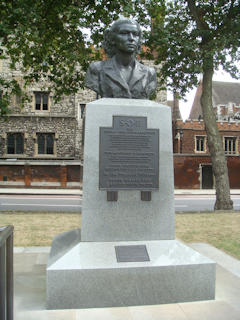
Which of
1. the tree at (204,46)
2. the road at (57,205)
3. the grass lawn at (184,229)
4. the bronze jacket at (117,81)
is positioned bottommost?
the road at (57,205)

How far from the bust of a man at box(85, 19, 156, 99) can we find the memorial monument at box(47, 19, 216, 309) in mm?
19

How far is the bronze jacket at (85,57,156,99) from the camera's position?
16.4 ft

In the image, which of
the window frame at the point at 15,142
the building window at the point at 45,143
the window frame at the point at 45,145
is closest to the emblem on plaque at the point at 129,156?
the window frame at the point at 45,145

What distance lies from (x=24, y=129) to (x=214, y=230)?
28550 millimetres

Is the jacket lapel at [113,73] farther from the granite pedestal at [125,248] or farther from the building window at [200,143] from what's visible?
the building window at [200,143]

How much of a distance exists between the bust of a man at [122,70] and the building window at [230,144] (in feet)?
111

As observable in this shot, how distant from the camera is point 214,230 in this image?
873 centimetres

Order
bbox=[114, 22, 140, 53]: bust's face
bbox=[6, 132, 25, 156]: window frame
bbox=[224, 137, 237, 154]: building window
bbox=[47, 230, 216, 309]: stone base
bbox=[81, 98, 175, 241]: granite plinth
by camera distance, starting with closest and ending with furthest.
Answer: bbox=[47, 230, 216, 309]: stone base → bbox=[81, 98, 175, 241]: granite plinth → bbox=[114, 22, 140, 53]: bust's face → bbox=[6, 132, 25, 156]: window frame → bbox=[224, 137, 237, 154]: building window

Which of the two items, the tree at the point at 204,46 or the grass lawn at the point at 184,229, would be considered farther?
the tree at the point at 204,46

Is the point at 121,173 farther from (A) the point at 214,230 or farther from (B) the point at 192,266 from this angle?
(A) the point at 214,230

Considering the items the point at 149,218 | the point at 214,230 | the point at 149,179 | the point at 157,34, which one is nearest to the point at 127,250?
the point at 149,218

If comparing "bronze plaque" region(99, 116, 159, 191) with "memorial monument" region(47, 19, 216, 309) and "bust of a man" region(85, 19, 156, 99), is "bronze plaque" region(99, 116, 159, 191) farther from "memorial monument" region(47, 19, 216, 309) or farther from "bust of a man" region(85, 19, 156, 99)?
"bust of a man" region(85, 19, 156, 99)

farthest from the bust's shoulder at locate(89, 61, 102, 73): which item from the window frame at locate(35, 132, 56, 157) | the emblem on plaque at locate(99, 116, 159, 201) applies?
the window frame at locate(35, 132, 56, 157)

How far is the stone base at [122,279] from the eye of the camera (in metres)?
3.82
